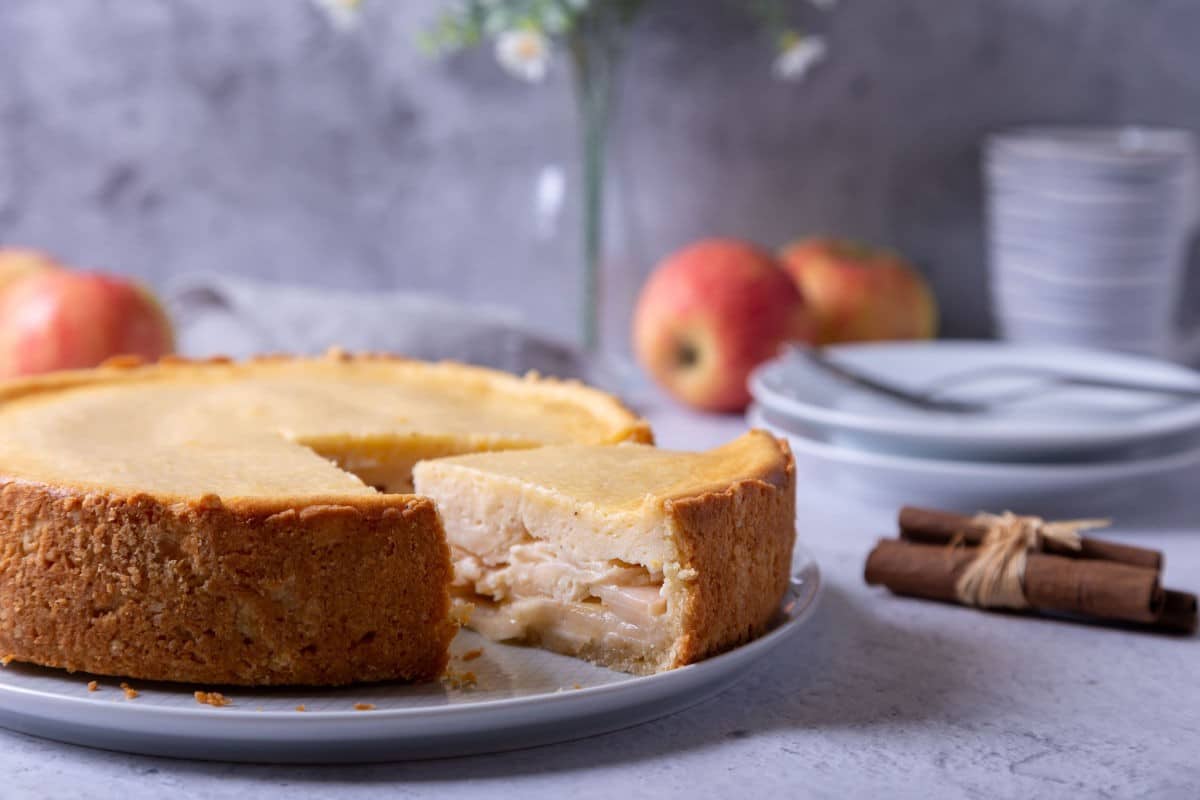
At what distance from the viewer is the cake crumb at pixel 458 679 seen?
1458 millimetres

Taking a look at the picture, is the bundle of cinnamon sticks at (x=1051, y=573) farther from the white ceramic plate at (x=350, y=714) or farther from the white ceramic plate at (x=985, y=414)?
the white ceramic plate at (x=350, y=714)

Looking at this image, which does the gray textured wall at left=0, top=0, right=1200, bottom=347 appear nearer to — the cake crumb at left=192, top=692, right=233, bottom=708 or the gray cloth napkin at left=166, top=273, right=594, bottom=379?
the gray cloth napkin at left=166, top=273, right=594, bottom=379

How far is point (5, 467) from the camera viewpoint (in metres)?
1.54

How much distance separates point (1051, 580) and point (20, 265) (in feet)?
7.79

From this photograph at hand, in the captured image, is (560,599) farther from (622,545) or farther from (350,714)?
(350,714)

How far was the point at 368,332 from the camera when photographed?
2.98 meters

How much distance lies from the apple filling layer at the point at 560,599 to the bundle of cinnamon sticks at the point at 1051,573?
475 millimetres

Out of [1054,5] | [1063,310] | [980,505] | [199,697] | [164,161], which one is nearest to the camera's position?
[199,697]

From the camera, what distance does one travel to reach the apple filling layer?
151 cm

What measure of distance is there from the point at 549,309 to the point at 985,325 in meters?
→ 1.15

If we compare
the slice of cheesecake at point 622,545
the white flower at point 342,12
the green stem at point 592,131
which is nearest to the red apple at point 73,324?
the white flower at point 342,12

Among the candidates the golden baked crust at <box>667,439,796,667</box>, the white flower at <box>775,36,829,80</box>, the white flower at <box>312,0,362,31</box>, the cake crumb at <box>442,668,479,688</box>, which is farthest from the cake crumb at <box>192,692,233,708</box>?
the white flower at <box>775,36,829,80</box>

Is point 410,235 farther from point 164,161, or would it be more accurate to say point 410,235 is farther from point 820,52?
point 820,52

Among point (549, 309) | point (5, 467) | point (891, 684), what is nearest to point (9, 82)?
point (549, 309)
